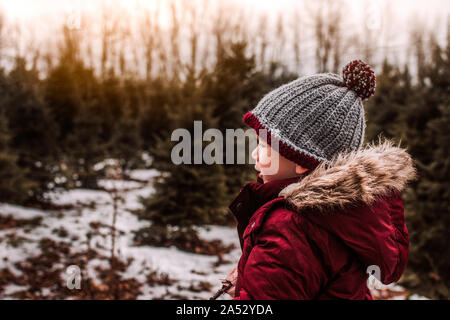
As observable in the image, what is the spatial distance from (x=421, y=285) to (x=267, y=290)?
4.46 meters

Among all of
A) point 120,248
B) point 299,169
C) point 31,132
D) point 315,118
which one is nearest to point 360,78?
point 315,118

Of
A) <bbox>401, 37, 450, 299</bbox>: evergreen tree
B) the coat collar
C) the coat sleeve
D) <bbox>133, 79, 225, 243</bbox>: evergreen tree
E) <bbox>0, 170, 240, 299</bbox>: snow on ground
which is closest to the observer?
the coat sleeve

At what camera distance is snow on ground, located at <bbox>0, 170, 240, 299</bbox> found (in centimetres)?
469

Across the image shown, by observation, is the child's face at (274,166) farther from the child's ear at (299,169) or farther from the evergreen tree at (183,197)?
the evergreen tree at (183,197)

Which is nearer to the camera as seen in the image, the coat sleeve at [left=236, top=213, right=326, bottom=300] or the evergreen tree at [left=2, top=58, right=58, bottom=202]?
the coat sleeve at [left=236, top=213, right=326, bottom=300]

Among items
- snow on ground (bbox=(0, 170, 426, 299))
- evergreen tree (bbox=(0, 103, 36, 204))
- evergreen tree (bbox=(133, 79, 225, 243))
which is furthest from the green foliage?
evergreen tree (bbox=(0, 103, 36, 204))

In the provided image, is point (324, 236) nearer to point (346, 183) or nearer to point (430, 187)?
point (346, 183)

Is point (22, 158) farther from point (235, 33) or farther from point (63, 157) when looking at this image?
point (235, 33)

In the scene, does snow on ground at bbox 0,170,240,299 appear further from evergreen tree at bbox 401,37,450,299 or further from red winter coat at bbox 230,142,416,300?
red winter coat at bbox 230,142,416,300

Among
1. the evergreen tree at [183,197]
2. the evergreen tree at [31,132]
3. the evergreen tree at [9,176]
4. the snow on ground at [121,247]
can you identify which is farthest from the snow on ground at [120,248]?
the evergreen tree at [31,132]

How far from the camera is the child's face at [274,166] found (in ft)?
4.75

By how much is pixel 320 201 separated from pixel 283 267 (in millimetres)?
263

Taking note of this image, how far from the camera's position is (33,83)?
7793 millimetres
